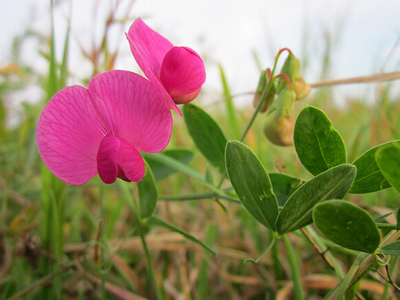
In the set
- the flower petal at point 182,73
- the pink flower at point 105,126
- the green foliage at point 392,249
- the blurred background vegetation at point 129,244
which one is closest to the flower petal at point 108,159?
the pink flower at point 105,126

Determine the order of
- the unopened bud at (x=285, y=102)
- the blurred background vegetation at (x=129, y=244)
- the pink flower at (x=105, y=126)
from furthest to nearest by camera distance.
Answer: the blurred background vegetation at (x=129, y=244)
the unopened bud at (x=285, y=102)
the pink flower at (x=105, y=126)

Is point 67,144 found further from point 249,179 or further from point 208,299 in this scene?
point 208,299

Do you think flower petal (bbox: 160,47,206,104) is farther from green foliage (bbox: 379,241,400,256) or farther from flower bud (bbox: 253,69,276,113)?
green foliage (bbox: 379,241,400,256)

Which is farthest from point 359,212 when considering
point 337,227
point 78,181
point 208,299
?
point 208,299

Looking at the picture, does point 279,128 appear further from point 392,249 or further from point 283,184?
point 392,249

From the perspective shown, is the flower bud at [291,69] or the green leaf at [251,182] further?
the flower bud at [291,69]

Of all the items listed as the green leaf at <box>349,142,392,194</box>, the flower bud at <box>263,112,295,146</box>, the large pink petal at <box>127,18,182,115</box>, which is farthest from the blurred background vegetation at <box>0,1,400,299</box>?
the large pink petal at <box>127,18,182,115</box>

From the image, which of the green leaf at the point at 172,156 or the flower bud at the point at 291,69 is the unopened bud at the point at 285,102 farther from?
the green leaf at the point at 172,156

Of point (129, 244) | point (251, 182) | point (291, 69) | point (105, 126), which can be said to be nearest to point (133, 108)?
point (105, 126)
